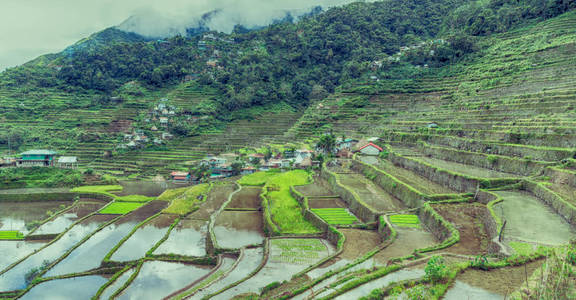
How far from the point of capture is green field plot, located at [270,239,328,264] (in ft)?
42.5

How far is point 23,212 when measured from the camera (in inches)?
998

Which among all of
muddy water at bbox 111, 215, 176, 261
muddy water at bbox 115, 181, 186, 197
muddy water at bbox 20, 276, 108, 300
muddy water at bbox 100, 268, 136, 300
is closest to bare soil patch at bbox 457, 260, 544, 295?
muddy water at bbox 100, 268, 136, 300

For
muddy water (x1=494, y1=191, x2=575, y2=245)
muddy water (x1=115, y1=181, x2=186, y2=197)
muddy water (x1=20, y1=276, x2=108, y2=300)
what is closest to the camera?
muddy water (x1=494, y1=191, x2=575, y2=245)

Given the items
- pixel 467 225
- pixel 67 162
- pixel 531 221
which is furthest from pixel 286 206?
pixel 67 162

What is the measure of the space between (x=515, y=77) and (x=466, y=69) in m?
11.5

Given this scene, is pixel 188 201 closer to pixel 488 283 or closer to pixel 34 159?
pixel 488 283

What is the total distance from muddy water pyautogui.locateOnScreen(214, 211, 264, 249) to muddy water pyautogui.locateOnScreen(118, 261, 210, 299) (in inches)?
86.4

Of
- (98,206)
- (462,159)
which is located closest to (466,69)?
(462,159)

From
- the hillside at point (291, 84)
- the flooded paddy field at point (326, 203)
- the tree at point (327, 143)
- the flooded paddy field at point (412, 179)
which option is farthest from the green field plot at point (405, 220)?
the tree at point (327, 143)

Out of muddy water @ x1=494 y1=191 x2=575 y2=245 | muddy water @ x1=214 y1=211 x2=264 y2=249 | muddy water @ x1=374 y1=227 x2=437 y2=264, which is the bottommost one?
muddy water @ x1=214 y1=211 x2=264 y2=249

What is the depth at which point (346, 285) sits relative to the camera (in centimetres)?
828

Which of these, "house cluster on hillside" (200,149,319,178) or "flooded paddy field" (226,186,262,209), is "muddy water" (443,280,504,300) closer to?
"flooded paddy field" (226,186,262,209)

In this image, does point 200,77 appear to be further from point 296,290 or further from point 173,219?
point 296,290

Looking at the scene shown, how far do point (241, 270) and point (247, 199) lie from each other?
39.3ft
